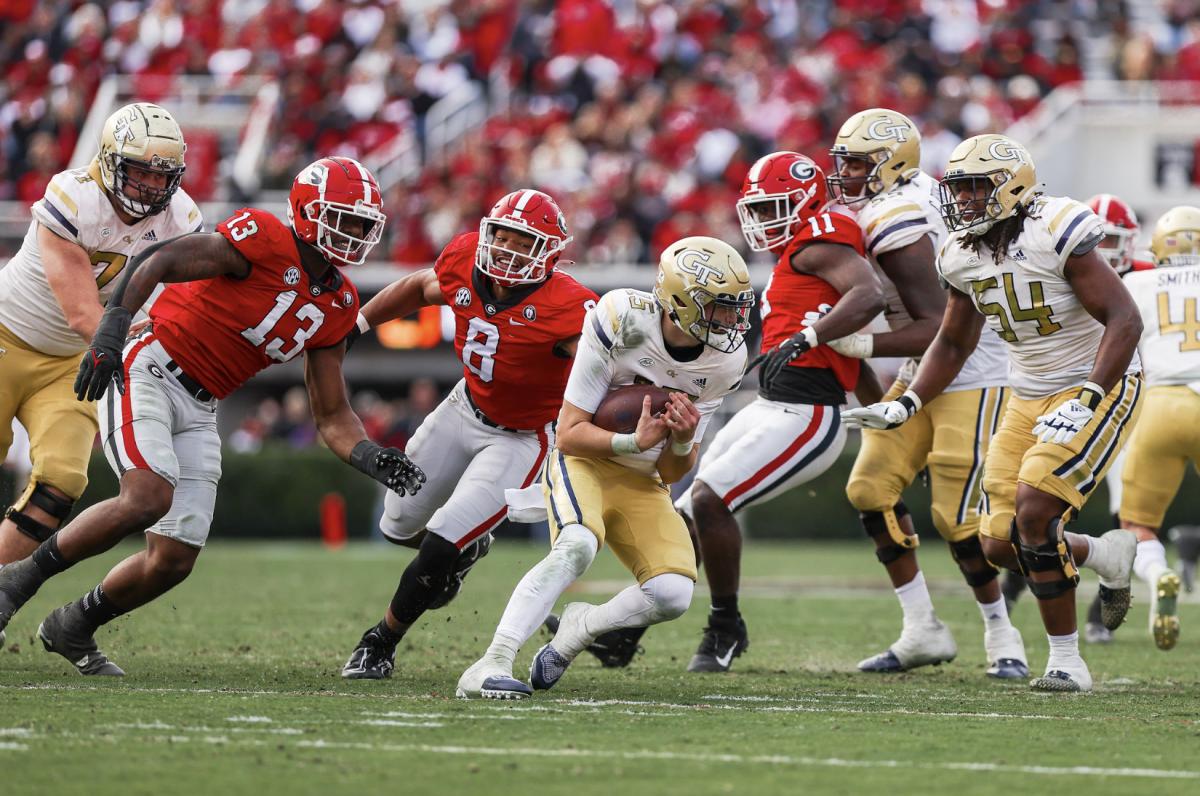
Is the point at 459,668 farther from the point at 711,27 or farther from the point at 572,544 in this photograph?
the point at 711,27

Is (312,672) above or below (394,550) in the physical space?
above

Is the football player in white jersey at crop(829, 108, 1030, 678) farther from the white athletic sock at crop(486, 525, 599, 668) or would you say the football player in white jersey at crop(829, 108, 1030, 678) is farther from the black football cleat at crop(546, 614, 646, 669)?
the white athletic sock at crop(486, 525, 599, 668)

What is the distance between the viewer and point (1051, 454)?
616cm

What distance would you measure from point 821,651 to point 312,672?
245 cm

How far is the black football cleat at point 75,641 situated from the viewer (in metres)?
6.27

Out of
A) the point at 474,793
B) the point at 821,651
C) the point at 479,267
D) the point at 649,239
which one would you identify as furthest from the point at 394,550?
the point at 474,793

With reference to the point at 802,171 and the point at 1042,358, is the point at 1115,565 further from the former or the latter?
the point at 802,171

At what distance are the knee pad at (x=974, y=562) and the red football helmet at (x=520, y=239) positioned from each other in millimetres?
2234

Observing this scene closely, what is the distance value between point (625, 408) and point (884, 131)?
2.29m

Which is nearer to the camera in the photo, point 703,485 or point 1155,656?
point 703,485

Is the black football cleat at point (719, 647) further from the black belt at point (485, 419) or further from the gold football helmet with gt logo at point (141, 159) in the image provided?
the gold football helmet with gt logo at point (141, 159)

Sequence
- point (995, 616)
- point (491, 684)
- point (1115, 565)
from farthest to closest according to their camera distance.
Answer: point (995, 616) → point (1115, 565) → point (491, 684)

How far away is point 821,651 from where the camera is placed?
309 inches

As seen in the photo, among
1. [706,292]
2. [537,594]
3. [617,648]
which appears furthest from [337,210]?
[617,648]
